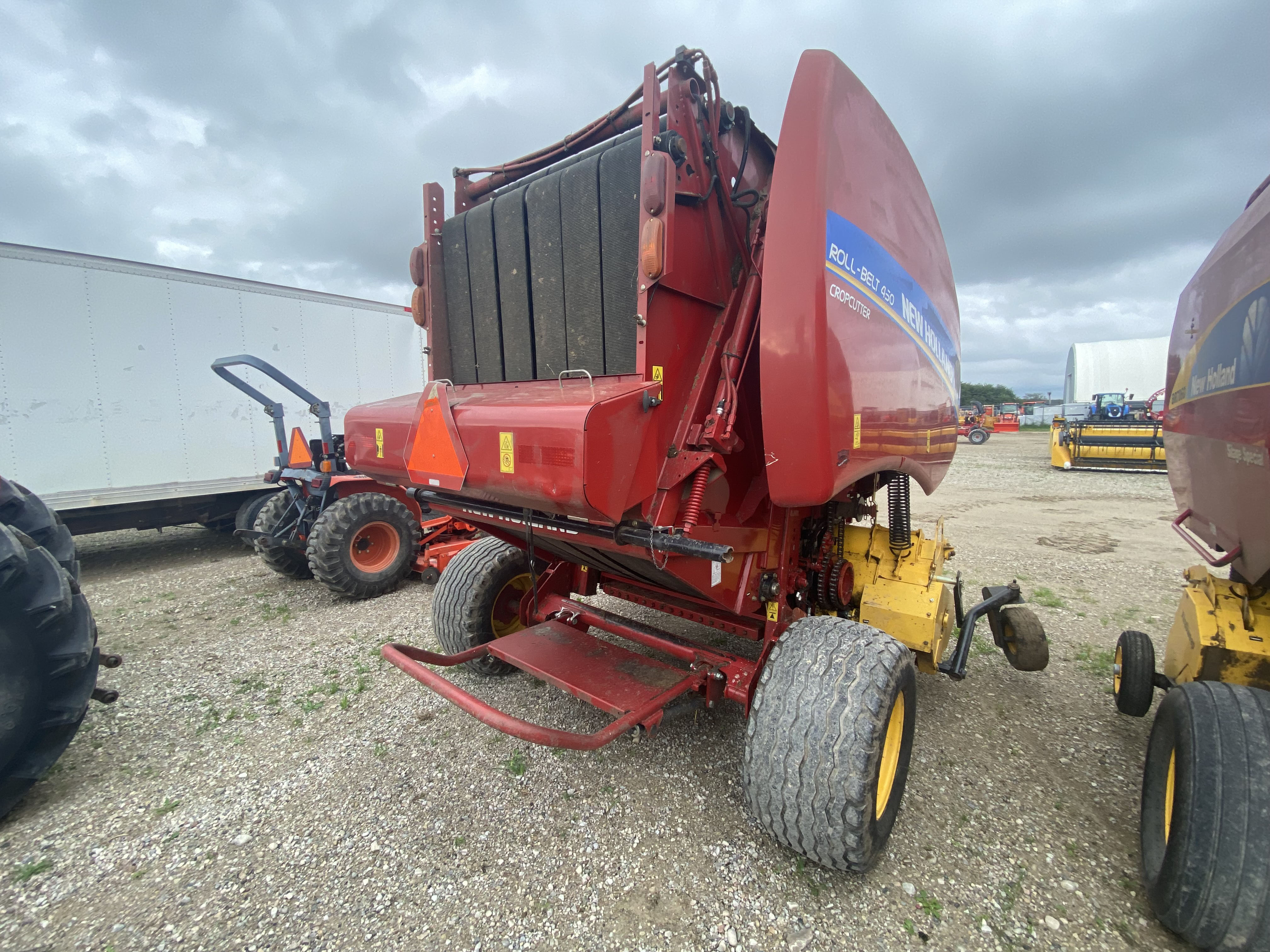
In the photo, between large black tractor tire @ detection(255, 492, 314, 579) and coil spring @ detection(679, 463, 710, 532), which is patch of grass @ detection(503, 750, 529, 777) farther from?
large black tractor tire @ detection(255, 492, 314, 579)

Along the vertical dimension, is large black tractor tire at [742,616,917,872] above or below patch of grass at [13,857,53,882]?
above

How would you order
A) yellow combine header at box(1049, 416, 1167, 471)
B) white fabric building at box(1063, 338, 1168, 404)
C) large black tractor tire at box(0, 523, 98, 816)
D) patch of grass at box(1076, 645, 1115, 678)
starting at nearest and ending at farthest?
large black tractor tire at box(0, 523, 98, 816) → patch of grass at box(1076, 645, 1115, 678) → yellow combine header at box(1049, 416, 1167, 471) → white fabric building at box(1063, 338, 1168, 404)

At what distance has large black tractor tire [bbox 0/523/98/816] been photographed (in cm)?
239

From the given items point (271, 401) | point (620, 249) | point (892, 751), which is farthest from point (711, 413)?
point (271, 401)

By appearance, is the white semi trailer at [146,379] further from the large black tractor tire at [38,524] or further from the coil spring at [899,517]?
the coil spring at [899,517]

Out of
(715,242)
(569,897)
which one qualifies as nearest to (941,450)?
(715,242)

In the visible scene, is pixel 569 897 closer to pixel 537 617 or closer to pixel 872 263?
pixel 537 617

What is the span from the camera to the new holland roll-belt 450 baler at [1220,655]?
5.59 ft

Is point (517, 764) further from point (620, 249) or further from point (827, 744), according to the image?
point (620, 249)

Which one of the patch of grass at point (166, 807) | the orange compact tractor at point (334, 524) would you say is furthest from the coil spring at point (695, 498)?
the orange compact tractor at point (334, 524)

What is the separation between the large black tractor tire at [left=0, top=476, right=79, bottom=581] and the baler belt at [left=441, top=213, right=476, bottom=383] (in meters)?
2.47

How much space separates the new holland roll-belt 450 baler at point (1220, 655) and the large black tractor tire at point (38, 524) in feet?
16.6

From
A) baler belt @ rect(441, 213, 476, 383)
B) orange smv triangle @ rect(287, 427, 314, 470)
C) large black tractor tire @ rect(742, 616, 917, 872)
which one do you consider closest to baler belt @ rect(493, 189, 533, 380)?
baler belt @ rect(441, 213, 476, 383)

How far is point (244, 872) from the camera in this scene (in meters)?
2.19
